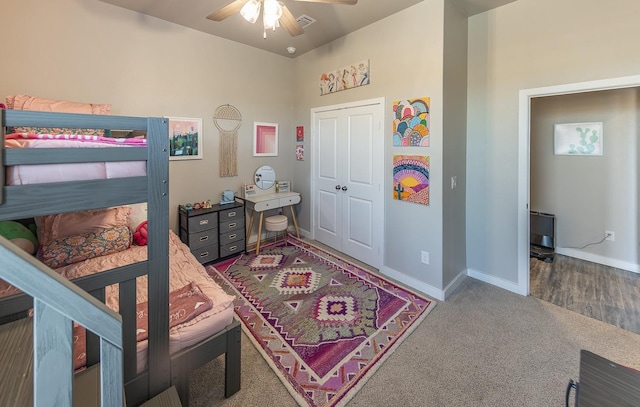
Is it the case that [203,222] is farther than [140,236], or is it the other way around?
[203,222]

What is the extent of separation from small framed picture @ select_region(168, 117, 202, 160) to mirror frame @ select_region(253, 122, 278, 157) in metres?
0.80

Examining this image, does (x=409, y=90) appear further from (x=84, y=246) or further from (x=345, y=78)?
(x=84, y=246)

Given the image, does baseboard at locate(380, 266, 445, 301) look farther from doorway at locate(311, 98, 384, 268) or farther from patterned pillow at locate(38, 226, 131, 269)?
patterned pillow at locate(38, 226, 131, 269)

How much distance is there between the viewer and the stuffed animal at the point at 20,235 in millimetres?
2131

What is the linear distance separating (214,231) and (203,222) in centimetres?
19

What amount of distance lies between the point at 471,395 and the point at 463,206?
1936 millimetres

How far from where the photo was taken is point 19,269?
482mm

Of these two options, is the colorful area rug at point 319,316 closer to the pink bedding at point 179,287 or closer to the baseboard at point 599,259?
the pink bedding at point 179,287

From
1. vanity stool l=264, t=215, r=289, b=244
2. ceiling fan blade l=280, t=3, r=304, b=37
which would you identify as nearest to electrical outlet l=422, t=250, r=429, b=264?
vanity stool l=264, t=215, r=289, b=244

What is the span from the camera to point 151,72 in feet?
10.1

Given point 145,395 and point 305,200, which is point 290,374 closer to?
point 145,395

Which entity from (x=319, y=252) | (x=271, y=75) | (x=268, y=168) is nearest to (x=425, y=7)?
(x=271, y=75)

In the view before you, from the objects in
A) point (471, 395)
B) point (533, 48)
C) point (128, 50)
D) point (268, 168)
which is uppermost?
point (128, 50)

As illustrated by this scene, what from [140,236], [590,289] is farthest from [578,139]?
[140,236]
